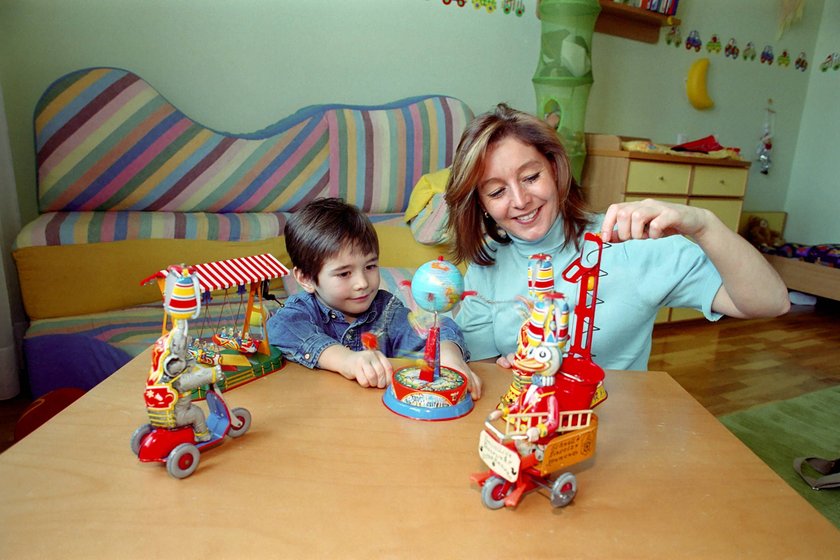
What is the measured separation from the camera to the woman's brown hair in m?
0.95

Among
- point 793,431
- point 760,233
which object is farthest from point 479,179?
point 760,233

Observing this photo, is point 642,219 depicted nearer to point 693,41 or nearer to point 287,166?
point 287,166

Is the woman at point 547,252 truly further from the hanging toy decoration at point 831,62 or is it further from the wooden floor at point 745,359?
the hanging toy decoration at point 831,62

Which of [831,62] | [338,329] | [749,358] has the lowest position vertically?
[749,358]

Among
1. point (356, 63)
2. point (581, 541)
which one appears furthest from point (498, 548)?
point (356, 63)

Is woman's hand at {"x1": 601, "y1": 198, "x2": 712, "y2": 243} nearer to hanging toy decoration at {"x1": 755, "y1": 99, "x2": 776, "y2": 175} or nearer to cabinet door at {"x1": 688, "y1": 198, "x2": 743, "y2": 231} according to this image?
cabinet door at {"x1": 688, "y1": 198, "x2": 743, "y2": 231}

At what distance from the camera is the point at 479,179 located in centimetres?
96

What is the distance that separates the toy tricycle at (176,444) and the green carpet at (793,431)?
1.70m

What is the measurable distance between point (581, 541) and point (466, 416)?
0.25 meters

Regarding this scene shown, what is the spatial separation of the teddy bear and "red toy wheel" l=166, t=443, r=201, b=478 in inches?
164

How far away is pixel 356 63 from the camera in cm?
252

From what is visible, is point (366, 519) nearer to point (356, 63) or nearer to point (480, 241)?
point (480, 241)

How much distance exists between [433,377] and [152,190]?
1.68 m

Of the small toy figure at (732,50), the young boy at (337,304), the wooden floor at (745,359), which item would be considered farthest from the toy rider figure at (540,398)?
the small toy figure at (732,50)
